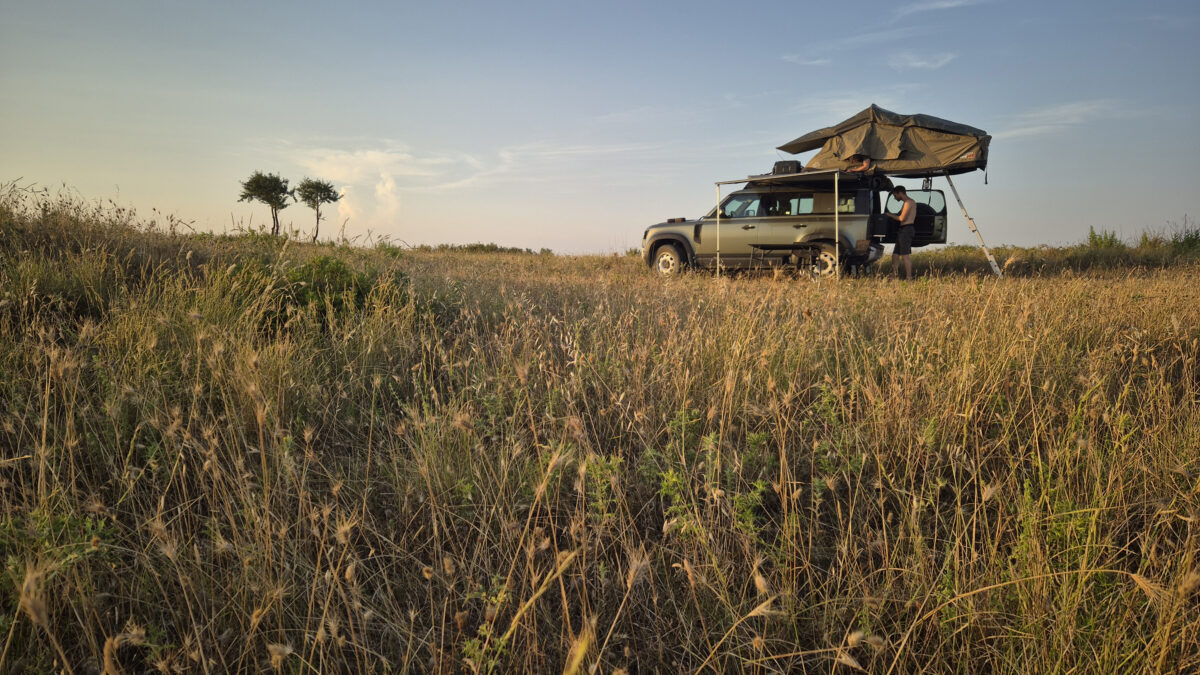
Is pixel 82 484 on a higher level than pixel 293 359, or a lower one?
lower

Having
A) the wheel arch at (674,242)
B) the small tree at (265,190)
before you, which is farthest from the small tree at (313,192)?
the wheel arch at (674,242)

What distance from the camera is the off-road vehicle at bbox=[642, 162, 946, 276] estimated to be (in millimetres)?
9469

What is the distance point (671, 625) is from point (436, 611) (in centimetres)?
78

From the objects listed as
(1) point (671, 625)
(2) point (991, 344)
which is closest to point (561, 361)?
(1) point (671, 625)

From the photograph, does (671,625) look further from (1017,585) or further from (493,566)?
(1017,585)

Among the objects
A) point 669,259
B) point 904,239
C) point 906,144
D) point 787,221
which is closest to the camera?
point 904,239

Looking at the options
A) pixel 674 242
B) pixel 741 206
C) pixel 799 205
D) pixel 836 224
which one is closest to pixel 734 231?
pixel 741 206

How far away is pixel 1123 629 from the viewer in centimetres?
158

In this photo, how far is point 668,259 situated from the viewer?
11828 mm

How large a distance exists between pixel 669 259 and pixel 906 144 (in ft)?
15.5

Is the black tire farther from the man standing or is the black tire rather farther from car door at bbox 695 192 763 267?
the man standing

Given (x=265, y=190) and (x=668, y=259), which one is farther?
(x=265, y=190)

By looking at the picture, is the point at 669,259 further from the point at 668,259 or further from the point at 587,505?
the point at 587,505

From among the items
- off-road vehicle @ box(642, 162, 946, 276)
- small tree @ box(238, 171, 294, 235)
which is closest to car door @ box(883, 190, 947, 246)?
off-road vehicle @ box(642, 162, 946, 276)
